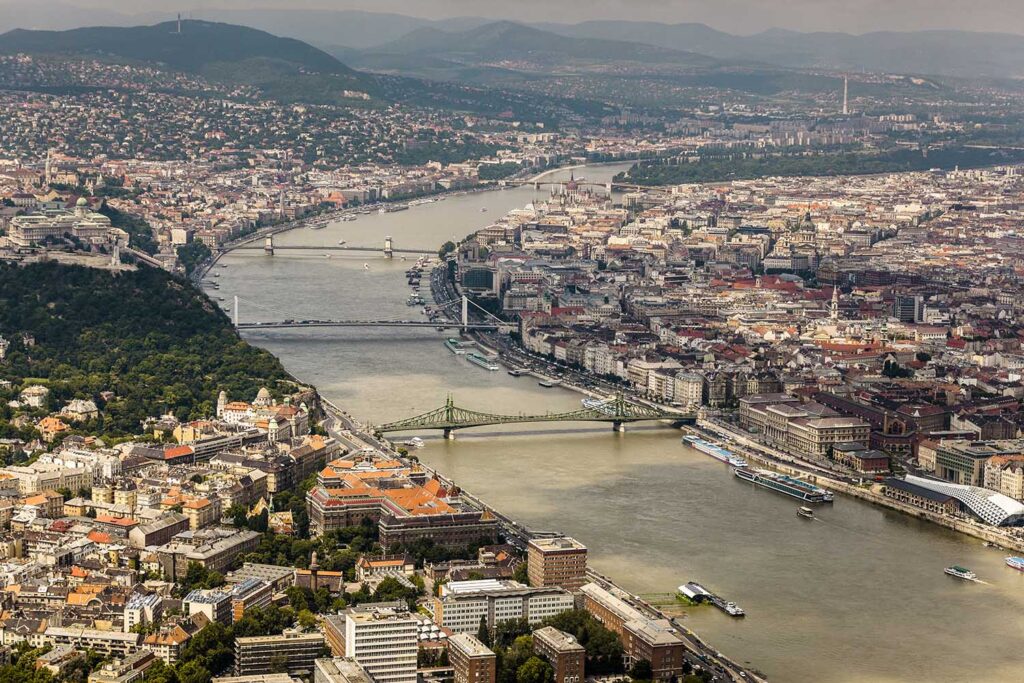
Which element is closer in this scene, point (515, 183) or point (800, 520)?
point (800, 520)

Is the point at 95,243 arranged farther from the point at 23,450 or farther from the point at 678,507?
the point at 678,507

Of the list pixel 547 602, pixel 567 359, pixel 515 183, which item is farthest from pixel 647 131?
pixel 547 602

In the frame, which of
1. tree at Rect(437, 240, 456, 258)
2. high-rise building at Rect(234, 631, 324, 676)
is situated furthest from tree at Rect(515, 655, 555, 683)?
tree at Rect(437, 240, 456, 258)

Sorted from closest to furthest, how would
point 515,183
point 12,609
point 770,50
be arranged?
point 12,609
point 515,183
point 770,50

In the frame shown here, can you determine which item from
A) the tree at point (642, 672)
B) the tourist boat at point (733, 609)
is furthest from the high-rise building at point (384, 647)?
the tourist boat at point (733, 609)

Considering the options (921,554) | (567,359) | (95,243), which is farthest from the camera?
(95,243)

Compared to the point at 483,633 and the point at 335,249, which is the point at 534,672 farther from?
the point at 335,249
